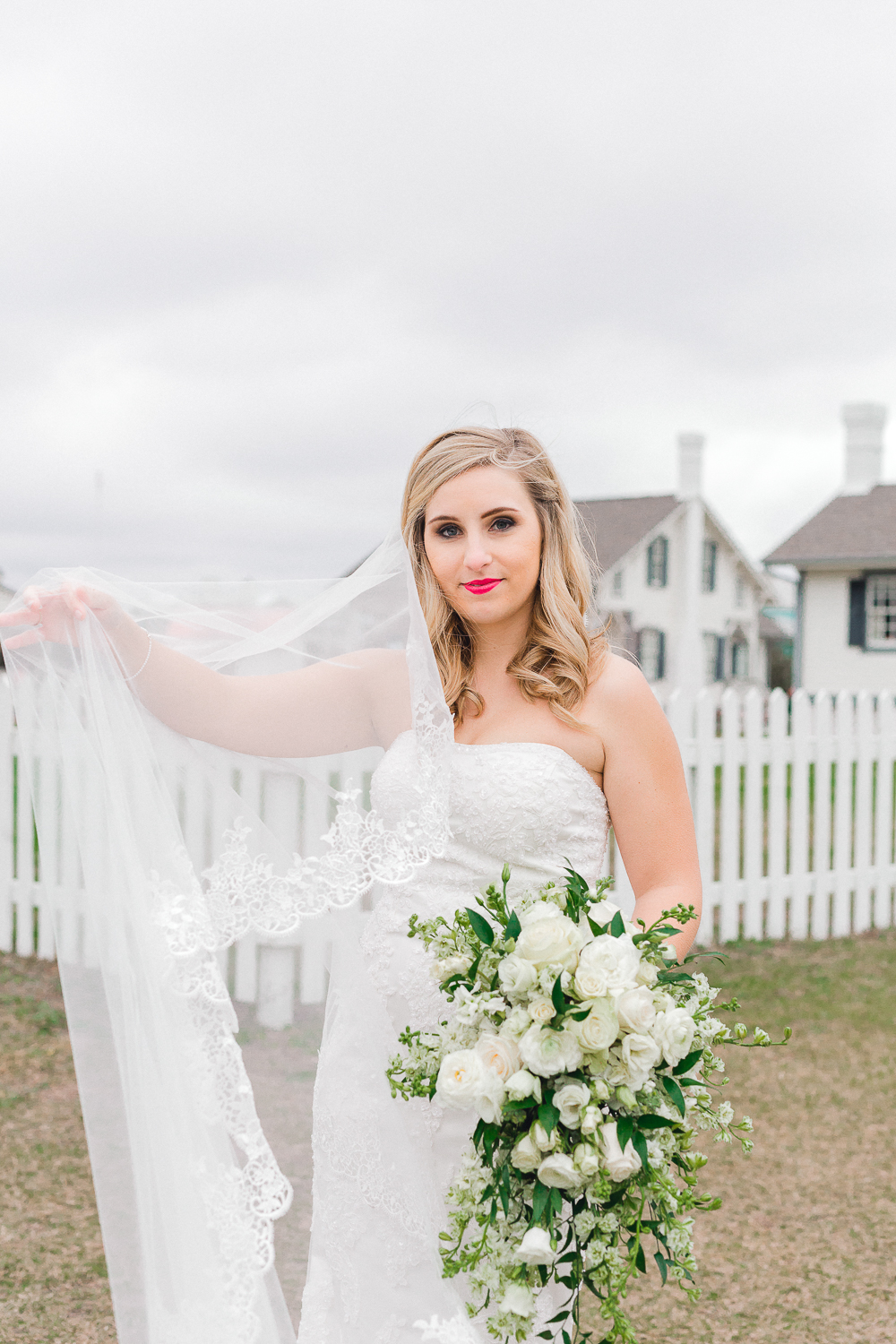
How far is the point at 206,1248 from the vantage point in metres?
1.96

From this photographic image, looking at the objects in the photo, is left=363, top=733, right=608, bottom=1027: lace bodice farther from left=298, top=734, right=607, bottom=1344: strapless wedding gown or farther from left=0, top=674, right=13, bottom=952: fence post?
left=0, top=674, right=13, bottom=952: fence post

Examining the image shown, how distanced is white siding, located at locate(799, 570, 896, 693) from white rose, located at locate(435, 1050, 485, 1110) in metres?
22.1

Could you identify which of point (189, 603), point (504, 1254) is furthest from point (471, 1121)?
point (189, 603)

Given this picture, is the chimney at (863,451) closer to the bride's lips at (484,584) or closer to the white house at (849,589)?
the white house at (849,589)

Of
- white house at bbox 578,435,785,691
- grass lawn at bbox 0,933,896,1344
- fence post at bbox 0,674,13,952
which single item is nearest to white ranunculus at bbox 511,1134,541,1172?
grass lawn at bbox 0,933,896,1344

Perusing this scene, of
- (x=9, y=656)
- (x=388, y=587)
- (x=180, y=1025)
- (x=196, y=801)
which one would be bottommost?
(x=180, y=1025)

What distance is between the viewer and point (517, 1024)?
1.78 meters

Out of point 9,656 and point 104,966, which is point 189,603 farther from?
point 104,966

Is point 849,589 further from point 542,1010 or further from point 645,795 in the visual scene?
point 542,1010

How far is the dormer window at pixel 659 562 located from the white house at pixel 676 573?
2 cm

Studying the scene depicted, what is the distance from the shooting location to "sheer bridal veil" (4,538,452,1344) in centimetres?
200

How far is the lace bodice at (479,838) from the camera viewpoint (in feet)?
7.55

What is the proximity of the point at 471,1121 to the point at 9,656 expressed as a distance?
53.7 inches

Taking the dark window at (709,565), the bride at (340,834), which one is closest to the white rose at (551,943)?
the bride at (340,834)
